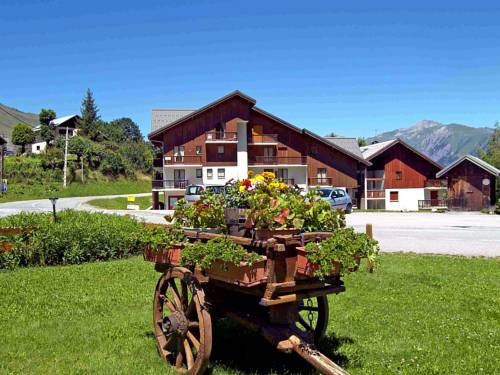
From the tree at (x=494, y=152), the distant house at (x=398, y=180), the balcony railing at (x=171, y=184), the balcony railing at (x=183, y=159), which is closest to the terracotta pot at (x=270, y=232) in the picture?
the balcony railing at (x=171, y=184)

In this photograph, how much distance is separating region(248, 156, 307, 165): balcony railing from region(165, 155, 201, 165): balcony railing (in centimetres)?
530

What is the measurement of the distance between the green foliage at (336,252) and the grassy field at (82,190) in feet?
157

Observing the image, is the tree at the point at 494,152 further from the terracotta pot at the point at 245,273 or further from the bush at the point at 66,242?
the terracotta pot at the point at 245,273

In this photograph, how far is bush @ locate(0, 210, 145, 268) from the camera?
12422mm

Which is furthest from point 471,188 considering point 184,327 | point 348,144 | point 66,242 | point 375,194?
point 184,327

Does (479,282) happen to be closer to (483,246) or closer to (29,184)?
(483,246)

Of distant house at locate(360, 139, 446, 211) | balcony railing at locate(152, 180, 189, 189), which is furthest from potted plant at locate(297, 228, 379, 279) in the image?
distant house at locate(360, 139, 446, 211)

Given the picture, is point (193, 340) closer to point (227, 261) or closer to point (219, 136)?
point (227, 261)

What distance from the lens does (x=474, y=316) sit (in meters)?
7.32

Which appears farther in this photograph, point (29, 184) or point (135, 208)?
point (29, 184)

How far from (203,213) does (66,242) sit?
28.1 feet

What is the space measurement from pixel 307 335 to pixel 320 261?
933 millimetres

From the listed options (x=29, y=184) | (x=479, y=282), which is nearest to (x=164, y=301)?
(x=479, y=282)

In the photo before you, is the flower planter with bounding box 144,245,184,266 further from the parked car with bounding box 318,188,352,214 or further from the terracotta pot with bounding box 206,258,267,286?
the parked car with bounding box 318,188,352,214
